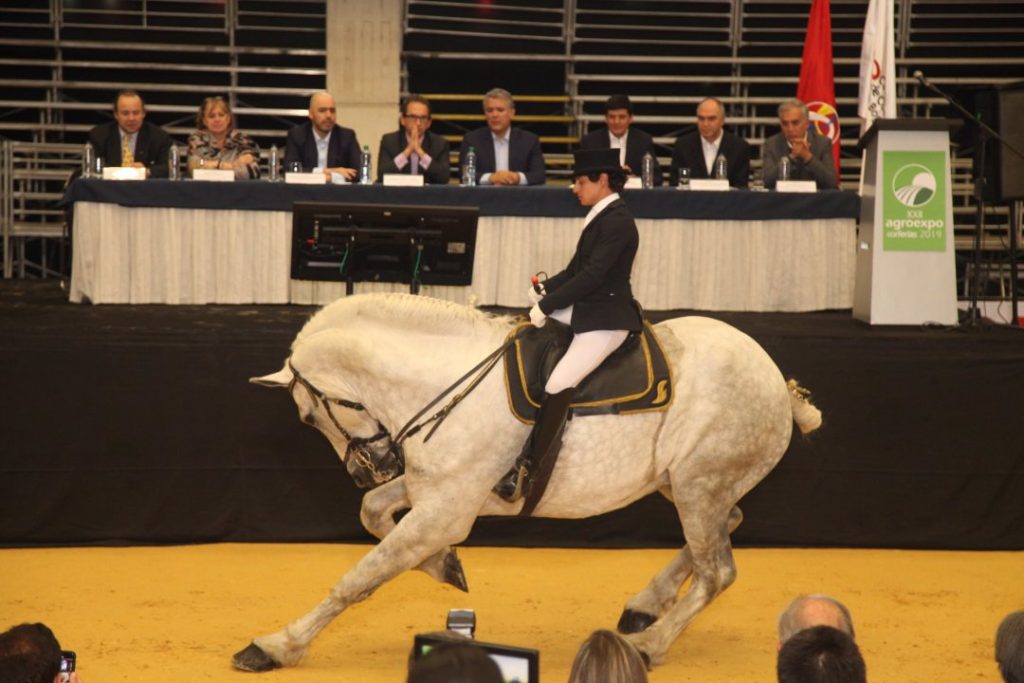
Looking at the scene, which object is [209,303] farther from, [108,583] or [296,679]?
[296,679]

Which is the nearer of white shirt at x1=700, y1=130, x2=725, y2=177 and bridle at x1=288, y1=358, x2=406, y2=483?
bridle at x1=288, y1=358, x2=406, y2=483

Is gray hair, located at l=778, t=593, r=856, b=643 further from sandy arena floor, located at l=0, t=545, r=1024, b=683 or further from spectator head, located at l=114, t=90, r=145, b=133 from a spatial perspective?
spectator head, located at l=114, t=90, r=145, b=133

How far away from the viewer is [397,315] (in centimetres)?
548

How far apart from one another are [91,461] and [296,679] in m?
2.86

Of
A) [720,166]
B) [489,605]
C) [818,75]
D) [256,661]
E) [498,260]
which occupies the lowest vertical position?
[489,605]

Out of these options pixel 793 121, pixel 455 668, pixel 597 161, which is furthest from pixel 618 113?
pixel 455 668

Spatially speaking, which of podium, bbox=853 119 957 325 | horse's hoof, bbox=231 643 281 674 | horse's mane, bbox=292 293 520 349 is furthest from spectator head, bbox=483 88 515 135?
horse's hoof, bbox=231 643 281 674

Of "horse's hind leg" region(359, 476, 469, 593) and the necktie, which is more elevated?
the necktie

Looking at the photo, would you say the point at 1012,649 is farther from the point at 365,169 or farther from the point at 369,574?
the point at 365,169

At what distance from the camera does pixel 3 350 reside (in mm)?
7461

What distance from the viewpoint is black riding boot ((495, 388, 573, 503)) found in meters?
5.39

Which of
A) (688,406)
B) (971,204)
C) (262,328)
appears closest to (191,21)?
(262,328)

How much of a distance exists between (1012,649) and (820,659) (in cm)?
57

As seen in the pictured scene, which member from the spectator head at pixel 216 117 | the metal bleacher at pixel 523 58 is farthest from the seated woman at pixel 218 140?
the metal bleacher at pixel 523 58
